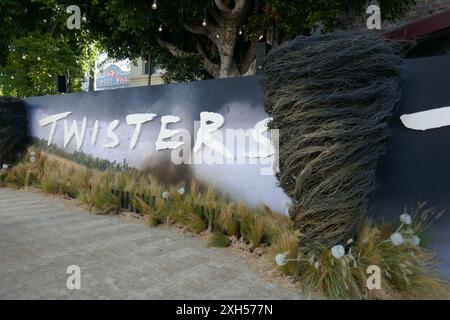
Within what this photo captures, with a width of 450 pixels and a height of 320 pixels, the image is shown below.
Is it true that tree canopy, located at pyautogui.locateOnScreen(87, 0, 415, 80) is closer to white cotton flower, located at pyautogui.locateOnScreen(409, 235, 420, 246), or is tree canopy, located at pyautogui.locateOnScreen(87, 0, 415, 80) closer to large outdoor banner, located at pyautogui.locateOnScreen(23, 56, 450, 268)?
large outdoor banner, located at pyautogui.locateOnScreen(23, 56, 450, 268)

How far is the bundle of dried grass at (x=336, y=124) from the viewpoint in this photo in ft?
10.7

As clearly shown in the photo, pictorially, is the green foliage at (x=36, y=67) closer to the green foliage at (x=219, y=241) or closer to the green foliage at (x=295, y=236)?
the green foliage at (x=295, y=236)

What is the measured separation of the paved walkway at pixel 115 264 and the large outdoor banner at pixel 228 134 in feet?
3.85

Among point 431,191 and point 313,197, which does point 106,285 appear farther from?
point 431,191

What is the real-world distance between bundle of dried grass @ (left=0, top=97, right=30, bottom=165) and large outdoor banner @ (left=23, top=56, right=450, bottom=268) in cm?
28

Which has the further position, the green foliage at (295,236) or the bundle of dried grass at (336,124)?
the bundle of dried grass at (336,124)

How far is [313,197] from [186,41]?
354 inches

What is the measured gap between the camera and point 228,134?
5102 millimetres

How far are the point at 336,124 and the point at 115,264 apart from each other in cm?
261

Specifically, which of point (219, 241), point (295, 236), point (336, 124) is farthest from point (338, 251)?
point (219, 241)

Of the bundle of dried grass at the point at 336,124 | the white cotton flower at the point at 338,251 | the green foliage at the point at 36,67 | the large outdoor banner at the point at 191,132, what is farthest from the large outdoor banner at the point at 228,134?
the green foliage at the point at 36,67

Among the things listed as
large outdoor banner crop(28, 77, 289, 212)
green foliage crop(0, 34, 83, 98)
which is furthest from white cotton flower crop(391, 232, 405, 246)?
green foliage crop(0, 34, 83, 98)

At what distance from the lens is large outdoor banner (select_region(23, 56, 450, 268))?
3.55m

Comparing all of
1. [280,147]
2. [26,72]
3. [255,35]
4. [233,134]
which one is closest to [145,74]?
[26,72]
